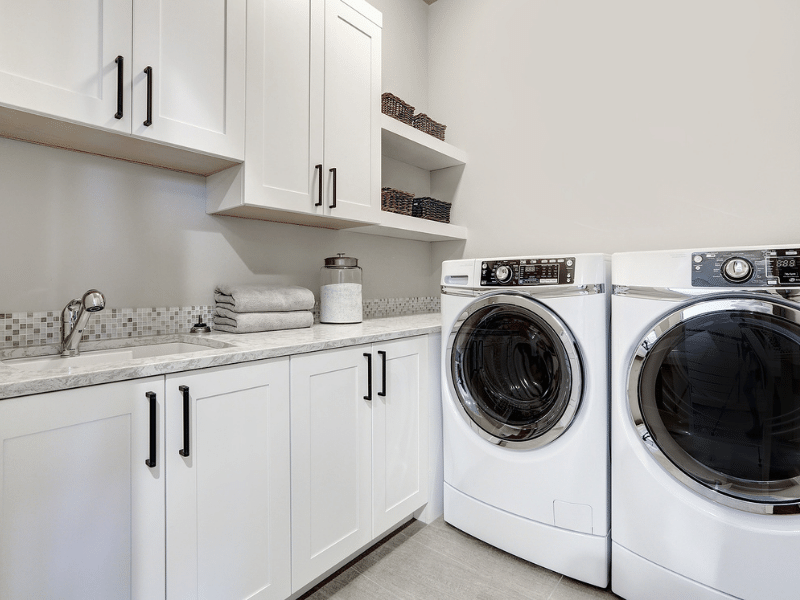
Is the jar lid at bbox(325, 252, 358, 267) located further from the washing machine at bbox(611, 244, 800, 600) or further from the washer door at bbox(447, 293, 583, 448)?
the washing machine at bbox(611, 244, 800, 600)

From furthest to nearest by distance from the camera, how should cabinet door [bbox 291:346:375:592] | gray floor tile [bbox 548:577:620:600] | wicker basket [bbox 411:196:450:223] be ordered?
1. wicker basket [bbox 411:196:450:223]
2. gray floor tile [bbox 548:577:620:600]
3. cabinet door [bbox 291:346:375:592]

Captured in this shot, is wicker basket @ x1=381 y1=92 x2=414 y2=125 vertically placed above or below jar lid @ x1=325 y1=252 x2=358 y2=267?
above

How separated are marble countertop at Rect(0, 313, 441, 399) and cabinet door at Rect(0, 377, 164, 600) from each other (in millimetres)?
28

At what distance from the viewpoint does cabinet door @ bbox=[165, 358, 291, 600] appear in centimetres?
108

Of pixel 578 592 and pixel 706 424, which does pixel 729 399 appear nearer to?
pixel 706 424

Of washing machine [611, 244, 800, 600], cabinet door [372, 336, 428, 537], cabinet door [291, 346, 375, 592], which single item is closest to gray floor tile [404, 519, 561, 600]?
cabinet door [372, 336, 428, 537]

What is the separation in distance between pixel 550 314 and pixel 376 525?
41.8 inches

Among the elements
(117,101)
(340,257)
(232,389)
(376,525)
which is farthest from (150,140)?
(376,525)

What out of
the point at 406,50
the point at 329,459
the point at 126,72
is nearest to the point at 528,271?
the point at 329,459

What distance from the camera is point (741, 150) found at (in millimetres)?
1838

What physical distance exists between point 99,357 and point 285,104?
3.66ft

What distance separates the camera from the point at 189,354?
3.78 ft

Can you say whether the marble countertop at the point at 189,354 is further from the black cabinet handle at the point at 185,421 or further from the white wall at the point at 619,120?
the white wall at the point at 619,120

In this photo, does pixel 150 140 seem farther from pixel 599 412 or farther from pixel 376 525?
pixel 599 412
